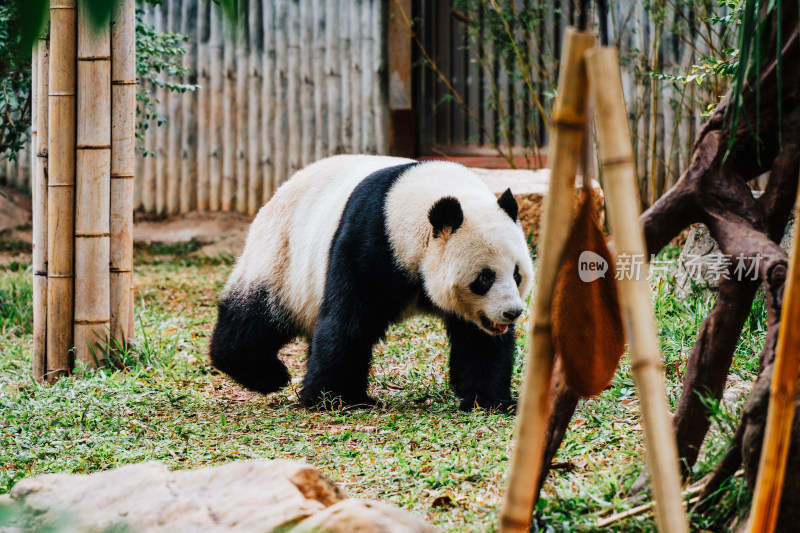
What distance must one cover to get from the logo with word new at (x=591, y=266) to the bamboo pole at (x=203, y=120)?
308 inches

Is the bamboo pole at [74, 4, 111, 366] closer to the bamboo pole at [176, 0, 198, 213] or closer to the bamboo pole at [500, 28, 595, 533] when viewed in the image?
the bamboo pole at [500, 28, 595, 533]

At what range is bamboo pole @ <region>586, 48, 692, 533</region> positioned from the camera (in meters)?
1.67

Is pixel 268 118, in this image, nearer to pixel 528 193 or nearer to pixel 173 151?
pixel 173 151

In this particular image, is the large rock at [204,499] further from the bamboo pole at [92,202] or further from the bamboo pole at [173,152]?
the bamboo pole at [173,152]

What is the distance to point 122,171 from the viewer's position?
15.6 ft

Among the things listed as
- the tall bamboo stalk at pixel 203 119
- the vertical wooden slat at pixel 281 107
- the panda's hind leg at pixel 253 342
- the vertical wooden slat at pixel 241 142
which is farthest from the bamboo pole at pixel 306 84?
the panda's hind leg at pixel 253 342

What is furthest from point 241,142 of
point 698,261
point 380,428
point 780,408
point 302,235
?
point 780,408

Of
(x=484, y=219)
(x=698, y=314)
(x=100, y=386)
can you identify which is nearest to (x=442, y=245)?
(x=484, y=219)

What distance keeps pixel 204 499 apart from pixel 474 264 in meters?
2.01

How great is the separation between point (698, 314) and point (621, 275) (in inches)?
116

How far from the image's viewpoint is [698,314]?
4512mm

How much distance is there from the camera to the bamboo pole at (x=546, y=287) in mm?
1790

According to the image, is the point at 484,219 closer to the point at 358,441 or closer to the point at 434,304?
the point at 434,304

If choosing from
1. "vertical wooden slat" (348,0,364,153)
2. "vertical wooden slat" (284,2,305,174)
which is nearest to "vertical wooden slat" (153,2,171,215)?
"vertical wooden slat" (284,2,305,174)
